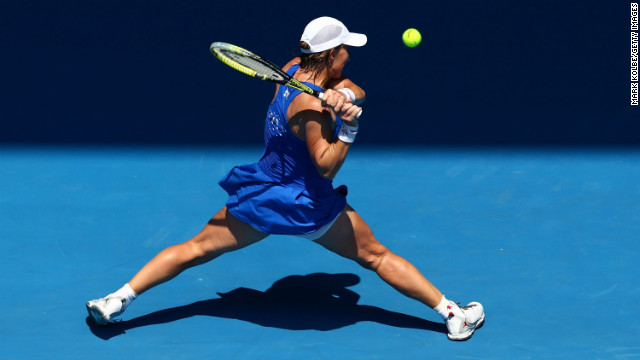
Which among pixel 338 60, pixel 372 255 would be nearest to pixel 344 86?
pixel 338 60

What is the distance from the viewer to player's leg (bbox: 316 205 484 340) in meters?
5.57

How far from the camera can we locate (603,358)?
17.9 feet

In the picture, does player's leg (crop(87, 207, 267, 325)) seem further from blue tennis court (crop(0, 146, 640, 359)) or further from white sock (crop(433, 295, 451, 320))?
white sock (crop(433, 295, 451, 320))

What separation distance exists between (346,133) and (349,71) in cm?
341

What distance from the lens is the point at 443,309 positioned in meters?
5.65

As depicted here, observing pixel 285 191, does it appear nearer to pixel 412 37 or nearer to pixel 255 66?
pixel 255 66

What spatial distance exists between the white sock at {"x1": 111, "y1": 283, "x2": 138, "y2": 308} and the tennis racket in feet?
4.01

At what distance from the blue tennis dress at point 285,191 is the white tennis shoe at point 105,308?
0.74m

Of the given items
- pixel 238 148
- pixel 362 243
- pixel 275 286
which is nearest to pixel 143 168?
pixel 238 148

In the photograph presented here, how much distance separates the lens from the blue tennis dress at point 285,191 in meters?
5.45

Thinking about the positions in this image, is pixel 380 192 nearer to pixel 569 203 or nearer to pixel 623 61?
pixel 569 203

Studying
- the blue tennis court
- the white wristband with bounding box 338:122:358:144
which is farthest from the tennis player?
the blue tennis court

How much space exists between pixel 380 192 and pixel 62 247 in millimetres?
2030

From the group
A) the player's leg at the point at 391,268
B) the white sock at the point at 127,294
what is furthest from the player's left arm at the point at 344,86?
the white sock at the point at 127,294
